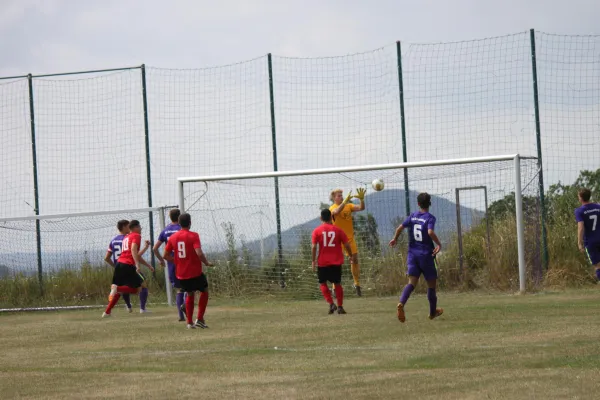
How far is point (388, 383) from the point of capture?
8844 millimetres

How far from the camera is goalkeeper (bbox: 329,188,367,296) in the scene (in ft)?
63.9

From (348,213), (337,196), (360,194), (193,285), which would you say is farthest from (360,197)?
(193,285)

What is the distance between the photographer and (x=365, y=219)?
21266 millimetres

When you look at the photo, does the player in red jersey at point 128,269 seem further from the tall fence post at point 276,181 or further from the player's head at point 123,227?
the tall fence post at point 276,181

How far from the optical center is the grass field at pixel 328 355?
8.73 m

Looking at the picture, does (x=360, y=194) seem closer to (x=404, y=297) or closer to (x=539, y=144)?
(x=539, y=144)

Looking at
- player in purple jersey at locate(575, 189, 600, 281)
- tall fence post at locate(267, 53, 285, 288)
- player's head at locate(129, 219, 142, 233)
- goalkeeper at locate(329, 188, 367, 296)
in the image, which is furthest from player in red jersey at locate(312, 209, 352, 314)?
tall fence post at locate(267, 53, 285, 288)

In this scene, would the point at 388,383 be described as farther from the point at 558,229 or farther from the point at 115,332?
the point at 558,229

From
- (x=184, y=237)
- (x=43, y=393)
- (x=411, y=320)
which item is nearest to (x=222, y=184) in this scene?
(x=184, y=237)

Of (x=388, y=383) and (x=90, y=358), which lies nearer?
(x=388, y=383)

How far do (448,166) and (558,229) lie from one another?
250 centimetres

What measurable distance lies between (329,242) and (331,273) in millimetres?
512

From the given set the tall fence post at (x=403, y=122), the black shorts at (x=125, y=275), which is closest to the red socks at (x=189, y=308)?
the black shorts at (x=125, y=275)

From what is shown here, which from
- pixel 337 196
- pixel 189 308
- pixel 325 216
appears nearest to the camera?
pixel 189 308
